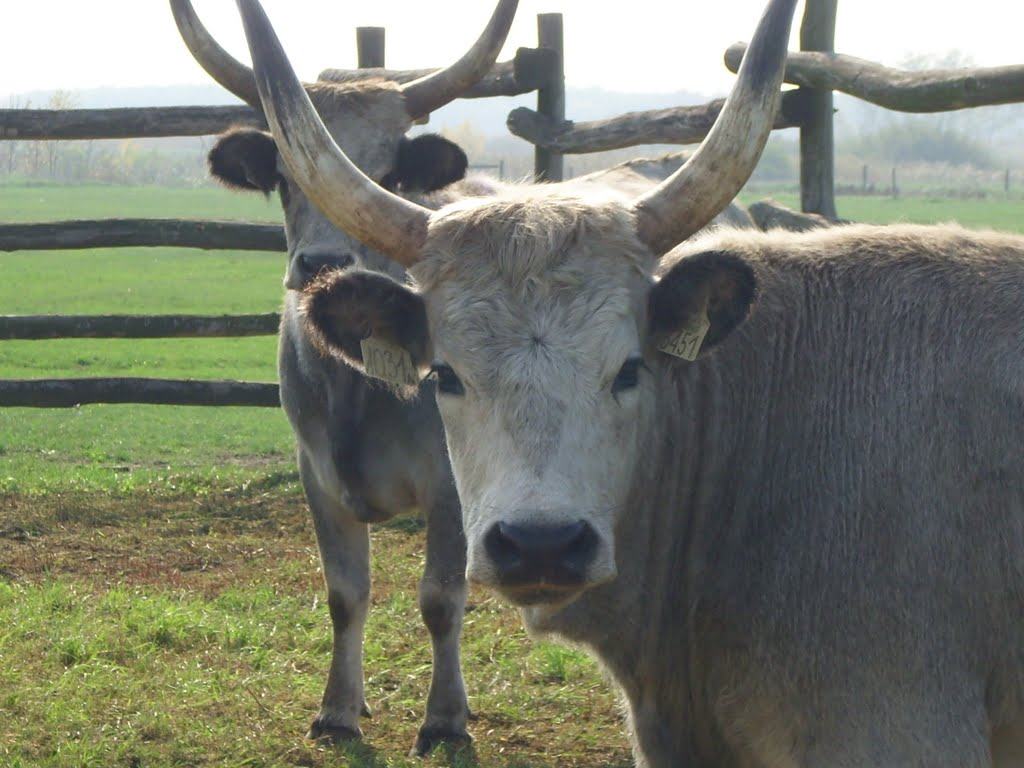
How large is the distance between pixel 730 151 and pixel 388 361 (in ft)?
3.79

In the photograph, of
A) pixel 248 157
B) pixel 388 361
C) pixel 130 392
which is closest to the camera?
pixel 388 361

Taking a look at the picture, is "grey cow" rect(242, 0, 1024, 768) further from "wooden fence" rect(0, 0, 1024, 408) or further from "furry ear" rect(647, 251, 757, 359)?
"wooden fence" rect(0, 0, 1024, 408)

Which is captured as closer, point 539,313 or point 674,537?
point 539,313

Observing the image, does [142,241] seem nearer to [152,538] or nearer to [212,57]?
[152,538]

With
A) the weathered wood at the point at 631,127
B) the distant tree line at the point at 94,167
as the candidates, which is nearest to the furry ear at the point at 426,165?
the weathered wood at the point at 631,127

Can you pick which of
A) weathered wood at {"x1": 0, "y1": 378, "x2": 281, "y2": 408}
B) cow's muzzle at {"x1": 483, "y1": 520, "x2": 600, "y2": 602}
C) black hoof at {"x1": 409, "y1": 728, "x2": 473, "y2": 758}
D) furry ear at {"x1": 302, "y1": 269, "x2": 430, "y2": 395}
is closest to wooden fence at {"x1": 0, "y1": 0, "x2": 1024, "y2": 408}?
weathered wood at {"x1": 0, "y1": 378, "x2": 281, "y2": 408}

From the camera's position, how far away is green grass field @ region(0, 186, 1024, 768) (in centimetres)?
559

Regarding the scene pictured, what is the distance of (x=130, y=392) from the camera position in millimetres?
10672

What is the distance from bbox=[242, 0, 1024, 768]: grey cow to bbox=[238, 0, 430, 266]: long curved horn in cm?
1

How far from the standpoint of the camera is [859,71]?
8359 mm

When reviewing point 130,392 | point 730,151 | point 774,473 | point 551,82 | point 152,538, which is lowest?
point 152,538

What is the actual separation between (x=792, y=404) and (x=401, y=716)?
9.77 feet

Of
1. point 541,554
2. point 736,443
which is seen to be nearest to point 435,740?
point 736,443

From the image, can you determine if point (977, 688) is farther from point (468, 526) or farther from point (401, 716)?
point (401, 716)
